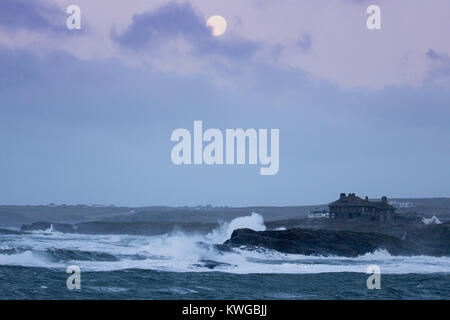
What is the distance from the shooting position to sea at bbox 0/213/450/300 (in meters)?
29.7

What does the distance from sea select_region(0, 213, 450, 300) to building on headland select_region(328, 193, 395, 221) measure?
29.9 m

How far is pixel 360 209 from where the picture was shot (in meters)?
84.8

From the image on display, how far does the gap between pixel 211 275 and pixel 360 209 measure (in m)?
51.7

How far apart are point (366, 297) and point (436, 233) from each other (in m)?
38.5

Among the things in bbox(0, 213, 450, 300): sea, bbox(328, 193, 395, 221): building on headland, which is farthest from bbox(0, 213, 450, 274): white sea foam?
bbox(328, 193, 395, 221): building on headland

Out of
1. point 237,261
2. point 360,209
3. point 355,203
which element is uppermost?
point 355,203

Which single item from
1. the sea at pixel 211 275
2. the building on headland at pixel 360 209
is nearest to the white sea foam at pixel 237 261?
the sea at pixel 211 275

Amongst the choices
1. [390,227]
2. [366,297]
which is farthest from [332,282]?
[390,227]

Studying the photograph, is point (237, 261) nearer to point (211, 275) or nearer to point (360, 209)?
point (211, 275)

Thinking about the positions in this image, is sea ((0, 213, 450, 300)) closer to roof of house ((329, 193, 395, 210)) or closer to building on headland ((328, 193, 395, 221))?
building on headland ((328, 193, 395, 221))

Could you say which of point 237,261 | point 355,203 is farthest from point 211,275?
point 355,203

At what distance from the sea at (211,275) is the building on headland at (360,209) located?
98.0 ft

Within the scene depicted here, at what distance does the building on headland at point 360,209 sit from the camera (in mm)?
83438
